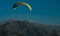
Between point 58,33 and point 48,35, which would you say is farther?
point 48,35

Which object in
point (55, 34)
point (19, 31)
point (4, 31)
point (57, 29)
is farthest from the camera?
point (4, 31)

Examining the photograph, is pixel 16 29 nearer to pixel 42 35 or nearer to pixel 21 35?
pixel 21 35

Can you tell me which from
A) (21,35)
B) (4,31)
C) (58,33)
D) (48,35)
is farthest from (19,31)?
(58,33)

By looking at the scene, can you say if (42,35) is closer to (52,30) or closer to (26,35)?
(26,35)

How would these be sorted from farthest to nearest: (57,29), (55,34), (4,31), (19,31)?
(4,31), (19,31), (55,34), (57,29)

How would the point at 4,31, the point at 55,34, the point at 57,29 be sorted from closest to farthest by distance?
the point at 57,29 < the point at 55,34 < the point at 4,31

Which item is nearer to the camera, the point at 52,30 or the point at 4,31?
the point at 52,30

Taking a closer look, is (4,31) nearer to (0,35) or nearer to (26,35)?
(0,35)

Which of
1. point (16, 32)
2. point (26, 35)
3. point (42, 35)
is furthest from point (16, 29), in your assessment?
point (42, 35)
